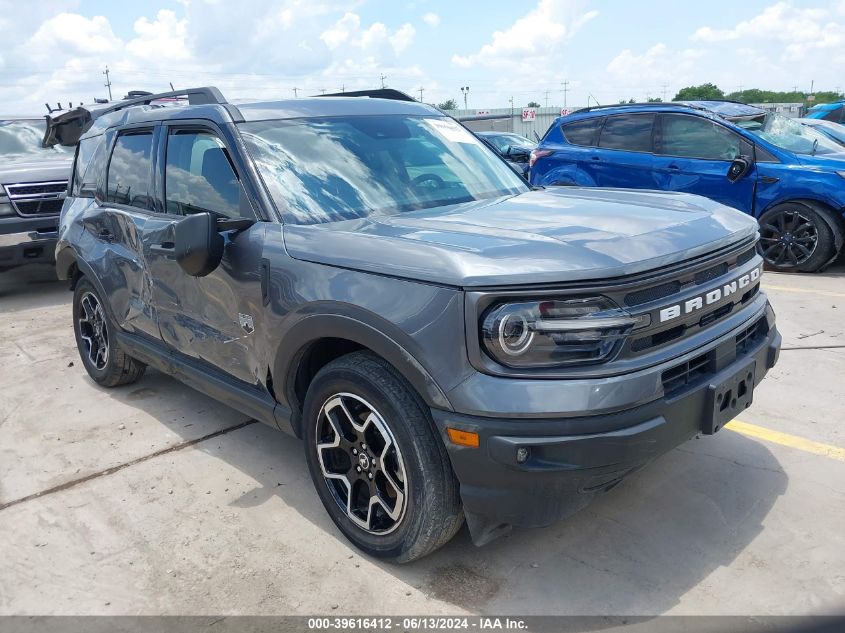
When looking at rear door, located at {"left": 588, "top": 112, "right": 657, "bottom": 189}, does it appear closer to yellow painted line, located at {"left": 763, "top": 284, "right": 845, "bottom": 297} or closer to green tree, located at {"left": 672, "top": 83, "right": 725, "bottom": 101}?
yellow painted line, located at {"left": 763, "top": 284, "right": 845, "bottom": 297}

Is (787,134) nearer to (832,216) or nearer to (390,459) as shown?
(832,216)

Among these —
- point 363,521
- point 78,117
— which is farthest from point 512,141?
point 363,521

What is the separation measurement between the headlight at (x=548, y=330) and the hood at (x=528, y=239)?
0.09 m

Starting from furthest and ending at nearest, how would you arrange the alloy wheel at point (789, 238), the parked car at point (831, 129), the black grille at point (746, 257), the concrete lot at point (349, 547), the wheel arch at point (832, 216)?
1. the parked car at point (831, 129)
2. the alloy wheel at point (789, 238)
3. the wheel arch at point (832, 216)
4. the black grille at point (746, 257)
5. the concrete lot at point (349, 547)

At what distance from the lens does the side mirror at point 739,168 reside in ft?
23.8

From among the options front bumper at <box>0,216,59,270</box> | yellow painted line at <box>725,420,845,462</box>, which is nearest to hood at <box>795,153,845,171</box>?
yellow painted line at <box>725,420,845,462</box>

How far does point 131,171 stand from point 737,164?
5873 millimetres

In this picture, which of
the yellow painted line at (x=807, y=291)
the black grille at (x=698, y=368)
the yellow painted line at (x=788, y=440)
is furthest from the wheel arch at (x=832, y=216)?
the black grille at (x=698, y=368)

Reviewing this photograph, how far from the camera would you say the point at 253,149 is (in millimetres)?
3260

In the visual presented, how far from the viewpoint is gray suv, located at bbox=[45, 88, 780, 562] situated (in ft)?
7.41

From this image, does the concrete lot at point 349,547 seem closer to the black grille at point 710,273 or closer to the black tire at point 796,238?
the black grille at point 710,273

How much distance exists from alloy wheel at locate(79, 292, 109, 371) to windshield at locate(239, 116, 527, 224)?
218 cm

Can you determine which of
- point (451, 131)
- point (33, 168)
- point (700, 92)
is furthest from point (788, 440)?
point (700, 92)

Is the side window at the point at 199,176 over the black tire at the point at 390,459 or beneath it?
→ over
